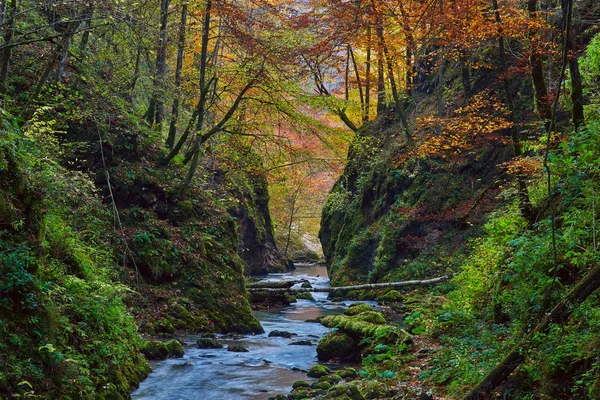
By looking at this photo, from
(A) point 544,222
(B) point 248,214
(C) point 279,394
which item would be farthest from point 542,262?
(B) point 248,214

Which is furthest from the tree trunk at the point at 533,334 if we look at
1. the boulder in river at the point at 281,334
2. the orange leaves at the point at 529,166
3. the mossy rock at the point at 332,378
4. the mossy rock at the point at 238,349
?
the boulder in river at the point at 281,334

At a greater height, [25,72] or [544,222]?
[25,72]

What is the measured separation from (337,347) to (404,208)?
30.1 ft

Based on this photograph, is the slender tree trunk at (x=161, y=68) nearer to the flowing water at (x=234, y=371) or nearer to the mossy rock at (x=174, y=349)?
the mossy rock at (x=174, y=349)

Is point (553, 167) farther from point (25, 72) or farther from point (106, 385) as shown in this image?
point (25, 72)

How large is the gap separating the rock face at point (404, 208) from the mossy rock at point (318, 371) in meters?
7.19

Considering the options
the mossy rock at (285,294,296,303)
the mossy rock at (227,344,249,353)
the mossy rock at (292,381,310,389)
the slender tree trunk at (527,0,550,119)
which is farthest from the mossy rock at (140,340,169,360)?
the mossy rock at (285,294,296,303)

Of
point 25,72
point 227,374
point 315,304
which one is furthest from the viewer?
point 315,304

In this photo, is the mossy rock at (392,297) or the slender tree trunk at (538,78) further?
the mossy rock at (392,297)

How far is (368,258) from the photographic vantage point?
21344mm

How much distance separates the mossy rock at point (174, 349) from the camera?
1038cm

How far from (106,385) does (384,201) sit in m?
16.8

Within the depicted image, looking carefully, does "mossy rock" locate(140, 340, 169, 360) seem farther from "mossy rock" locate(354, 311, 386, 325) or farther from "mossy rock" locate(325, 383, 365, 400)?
"mossy rock" locate(325, 383, 365, 400)

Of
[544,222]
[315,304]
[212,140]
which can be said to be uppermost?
[212,140]
